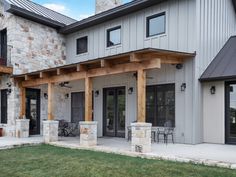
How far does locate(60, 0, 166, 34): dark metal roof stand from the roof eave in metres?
0.48

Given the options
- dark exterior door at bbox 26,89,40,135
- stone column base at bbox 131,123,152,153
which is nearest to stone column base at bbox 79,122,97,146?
stone column base at bbox 131,123,152,153

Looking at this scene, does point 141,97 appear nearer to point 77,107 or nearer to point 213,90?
point 213,90

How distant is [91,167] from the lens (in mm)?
6668

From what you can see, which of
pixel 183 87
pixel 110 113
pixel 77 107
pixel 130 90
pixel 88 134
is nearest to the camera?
pixel 88 134

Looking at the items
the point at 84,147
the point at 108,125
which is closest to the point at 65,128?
the point at 108,125

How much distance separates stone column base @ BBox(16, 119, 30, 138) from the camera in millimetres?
12766

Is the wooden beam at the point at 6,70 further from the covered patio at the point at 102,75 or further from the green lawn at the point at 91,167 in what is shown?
the green lawn at the point at 91,167

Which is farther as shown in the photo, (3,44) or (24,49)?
(3,44)

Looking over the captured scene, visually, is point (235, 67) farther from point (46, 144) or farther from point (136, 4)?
point (46, 144)

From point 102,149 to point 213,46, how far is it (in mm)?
5716

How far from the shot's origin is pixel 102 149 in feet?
29.9

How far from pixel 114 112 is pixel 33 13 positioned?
5.97 meters

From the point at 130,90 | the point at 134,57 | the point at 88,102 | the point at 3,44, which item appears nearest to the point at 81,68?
the point at 88,102

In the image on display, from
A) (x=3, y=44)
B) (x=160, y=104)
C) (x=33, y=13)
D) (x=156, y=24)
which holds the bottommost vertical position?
(x=160, y=104)
